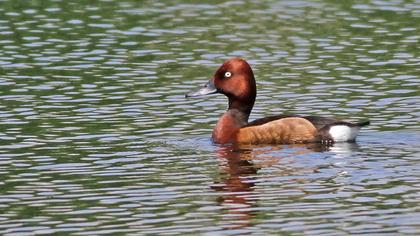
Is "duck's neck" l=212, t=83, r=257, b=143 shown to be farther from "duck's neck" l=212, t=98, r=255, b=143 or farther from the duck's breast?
the duck's breast

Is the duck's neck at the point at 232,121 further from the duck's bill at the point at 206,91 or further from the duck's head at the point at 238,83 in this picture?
the duck's bill at the point at 206,91

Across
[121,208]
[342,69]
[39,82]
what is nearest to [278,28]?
[342,69]

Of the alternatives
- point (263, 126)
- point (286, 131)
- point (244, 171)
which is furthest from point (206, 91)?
point (244, 171)

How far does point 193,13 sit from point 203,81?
6.53m

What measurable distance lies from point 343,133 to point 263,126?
1.02 meters

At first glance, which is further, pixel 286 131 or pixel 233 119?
pixel 233 119

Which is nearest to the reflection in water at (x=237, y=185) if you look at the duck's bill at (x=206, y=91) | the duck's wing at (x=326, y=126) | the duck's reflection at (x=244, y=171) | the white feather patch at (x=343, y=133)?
the duck's reflection at (x=244, y=171)

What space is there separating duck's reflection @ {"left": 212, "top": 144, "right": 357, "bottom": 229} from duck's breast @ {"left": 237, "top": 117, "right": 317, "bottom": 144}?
0.21 m

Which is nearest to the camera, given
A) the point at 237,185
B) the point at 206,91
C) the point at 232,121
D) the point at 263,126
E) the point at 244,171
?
the point at 237,185

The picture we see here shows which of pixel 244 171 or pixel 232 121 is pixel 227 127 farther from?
pixel 244 171

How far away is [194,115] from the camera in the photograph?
1903 centimetres

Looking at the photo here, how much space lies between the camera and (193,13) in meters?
27.8

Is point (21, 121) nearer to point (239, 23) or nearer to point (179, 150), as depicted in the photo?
point (179, 150)

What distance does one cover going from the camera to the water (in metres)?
13.0
